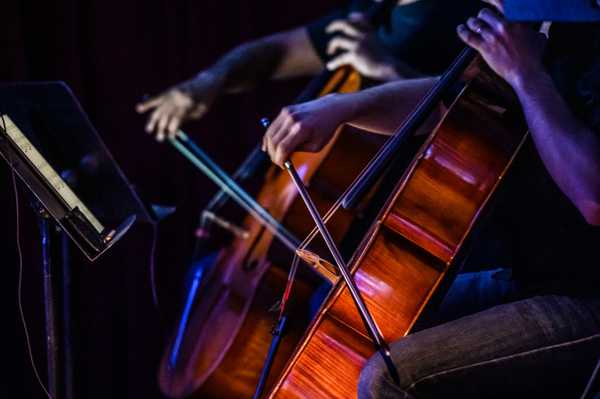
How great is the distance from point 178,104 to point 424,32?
0.90 meters

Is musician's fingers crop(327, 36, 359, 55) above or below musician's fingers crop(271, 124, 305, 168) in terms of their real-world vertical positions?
below

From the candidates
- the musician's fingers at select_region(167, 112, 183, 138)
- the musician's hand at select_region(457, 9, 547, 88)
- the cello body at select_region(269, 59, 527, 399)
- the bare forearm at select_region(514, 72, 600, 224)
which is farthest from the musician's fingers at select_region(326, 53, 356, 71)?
the bare forearm at select_region(514, 72, 600, 224)

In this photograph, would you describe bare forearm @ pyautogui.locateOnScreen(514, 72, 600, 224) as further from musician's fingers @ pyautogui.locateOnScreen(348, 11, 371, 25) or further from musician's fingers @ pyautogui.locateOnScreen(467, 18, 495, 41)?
musician's fingers @ pyautogui.locateOnScreen(348, 11, 371, 25)

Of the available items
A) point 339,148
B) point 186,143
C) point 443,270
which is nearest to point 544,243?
point 443,270

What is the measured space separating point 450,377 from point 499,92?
62cm

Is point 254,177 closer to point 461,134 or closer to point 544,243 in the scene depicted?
point 461,134

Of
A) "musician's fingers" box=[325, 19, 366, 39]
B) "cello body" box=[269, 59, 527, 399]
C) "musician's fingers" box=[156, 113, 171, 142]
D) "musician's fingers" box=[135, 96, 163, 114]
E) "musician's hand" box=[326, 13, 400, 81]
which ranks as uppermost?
"musician's fingers" box=[135, 96, 163, 114]

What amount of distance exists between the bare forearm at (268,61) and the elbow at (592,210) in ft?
5.35

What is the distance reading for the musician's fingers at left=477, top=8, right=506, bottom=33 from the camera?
49.3 inches

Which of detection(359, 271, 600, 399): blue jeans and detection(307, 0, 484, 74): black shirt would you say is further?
detection(307, 0, 484, 74): black shirt

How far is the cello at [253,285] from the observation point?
6.01ft

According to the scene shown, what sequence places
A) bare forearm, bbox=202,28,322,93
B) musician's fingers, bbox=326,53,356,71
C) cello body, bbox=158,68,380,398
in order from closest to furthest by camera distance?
cello body, bbox=158,68,380,398 → musician's fingers, bbox=326,53,356,71 → bare forearm, bbox=202,28,322,93

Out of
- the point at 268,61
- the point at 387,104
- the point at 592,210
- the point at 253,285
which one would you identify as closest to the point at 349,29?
the point at 268,61

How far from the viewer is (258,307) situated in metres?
1.85
